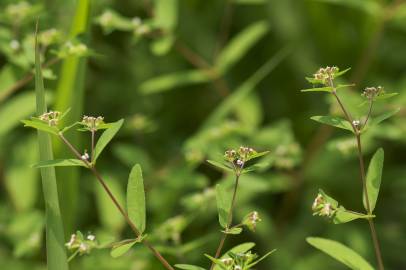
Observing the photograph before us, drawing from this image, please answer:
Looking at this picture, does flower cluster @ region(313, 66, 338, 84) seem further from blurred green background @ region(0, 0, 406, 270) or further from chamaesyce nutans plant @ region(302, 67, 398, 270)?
blurred green background @ region(0, 0, 406, 270)

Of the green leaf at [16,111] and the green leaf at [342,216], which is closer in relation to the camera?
the green leaf at [342,216]

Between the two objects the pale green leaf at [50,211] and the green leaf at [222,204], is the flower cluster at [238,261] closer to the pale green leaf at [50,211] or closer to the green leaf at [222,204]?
the green leaf at [222,204]

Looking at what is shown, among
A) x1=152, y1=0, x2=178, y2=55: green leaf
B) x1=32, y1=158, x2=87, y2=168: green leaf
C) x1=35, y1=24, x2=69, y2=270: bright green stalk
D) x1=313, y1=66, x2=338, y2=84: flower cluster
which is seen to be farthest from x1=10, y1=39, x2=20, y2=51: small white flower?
x1=313, y1=66, x2=338, y2=84: flower cluster

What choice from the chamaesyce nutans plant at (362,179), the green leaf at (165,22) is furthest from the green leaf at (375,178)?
the green leaf at (165,22)

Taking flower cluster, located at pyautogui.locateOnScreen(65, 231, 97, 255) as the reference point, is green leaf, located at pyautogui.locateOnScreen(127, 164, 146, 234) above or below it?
above

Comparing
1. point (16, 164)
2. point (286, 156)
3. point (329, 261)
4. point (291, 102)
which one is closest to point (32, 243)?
point (16, 164)

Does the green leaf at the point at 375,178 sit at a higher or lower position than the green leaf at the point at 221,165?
lower
